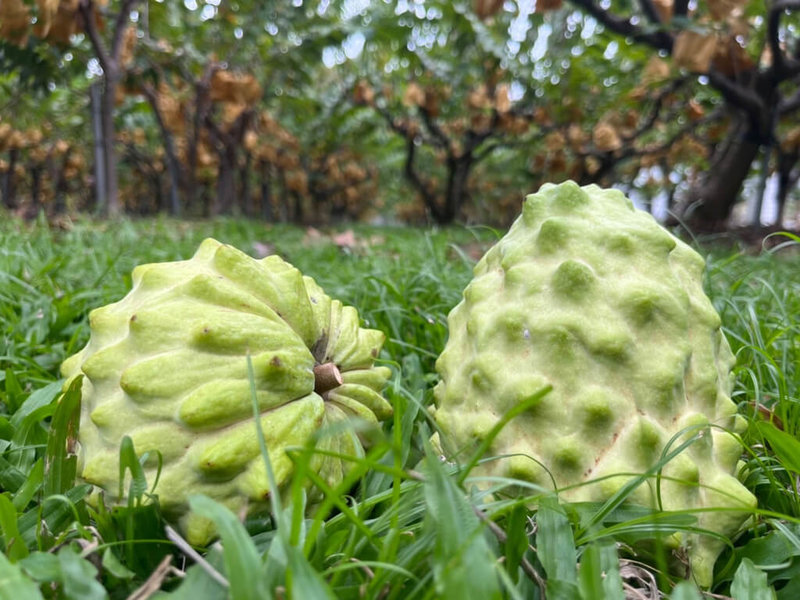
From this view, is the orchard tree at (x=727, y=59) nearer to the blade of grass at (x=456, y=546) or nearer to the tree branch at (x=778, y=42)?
the tree branch at (x=778, y=42)

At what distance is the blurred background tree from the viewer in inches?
219

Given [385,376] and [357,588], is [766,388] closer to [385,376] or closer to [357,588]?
[385,376]

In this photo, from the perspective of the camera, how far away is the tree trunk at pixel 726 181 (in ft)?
22.5

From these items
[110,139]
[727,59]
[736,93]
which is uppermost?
[727,59]

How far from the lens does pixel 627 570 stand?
816mm

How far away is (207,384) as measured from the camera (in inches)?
34.9

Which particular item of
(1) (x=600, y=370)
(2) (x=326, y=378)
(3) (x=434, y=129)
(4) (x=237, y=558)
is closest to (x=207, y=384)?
(2) (x=326, y=378)

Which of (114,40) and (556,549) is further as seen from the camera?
(114,40)

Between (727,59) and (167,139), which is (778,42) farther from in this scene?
(167,139)

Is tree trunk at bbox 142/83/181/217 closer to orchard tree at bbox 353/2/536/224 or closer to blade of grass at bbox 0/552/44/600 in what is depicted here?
orchard tree at bbox 353/2/536/224

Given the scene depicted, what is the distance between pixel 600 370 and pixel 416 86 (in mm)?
9680

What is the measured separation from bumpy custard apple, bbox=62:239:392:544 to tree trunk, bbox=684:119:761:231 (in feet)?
22.7

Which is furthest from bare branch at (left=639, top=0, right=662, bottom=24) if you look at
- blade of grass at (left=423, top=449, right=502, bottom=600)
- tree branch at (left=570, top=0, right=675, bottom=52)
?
blade of grass at (left=423, top=449, right=502, bottom=600)

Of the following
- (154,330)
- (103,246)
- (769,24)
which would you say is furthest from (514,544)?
(769,24)
